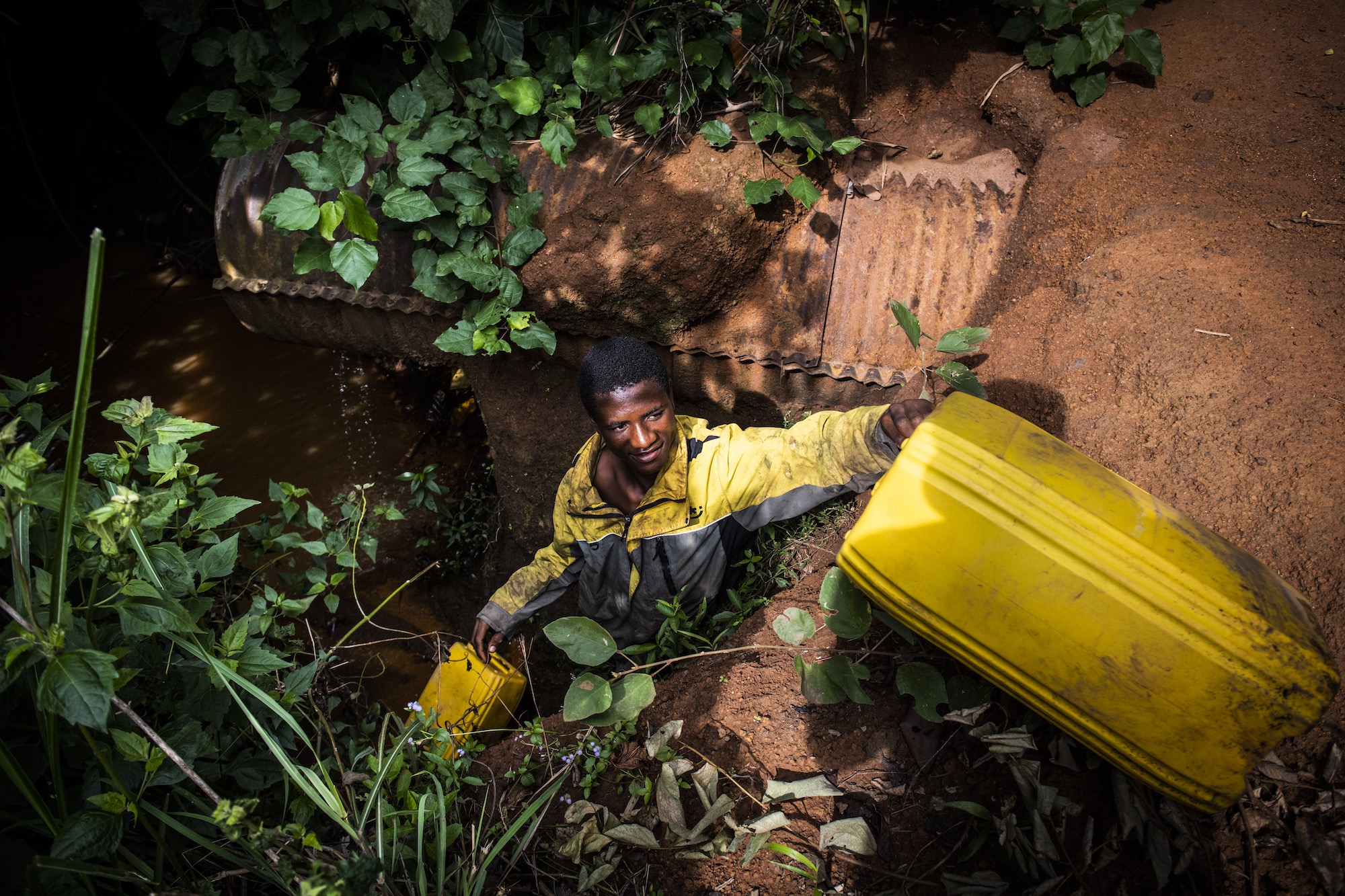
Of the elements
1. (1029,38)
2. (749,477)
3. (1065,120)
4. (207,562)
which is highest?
(1029,38)

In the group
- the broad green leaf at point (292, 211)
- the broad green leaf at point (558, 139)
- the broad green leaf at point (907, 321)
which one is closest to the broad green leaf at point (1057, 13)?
the broad green leaf at point (907, 321)

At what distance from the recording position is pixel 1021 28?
9.53 feet

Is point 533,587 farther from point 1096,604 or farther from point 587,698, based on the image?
point 1096,604

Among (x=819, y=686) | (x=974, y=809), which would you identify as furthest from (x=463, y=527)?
(x=974, y=809)

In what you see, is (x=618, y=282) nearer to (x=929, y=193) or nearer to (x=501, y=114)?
(x=501, y=114)

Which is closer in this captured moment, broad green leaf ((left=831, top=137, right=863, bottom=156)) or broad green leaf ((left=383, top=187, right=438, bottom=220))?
broad green leaf ((left=831, top=137, right=863, bottom=156))

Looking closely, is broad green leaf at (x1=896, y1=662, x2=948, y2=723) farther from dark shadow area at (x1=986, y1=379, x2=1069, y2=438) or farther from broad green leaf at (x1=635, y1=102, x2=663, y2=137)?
broad green leaf at (x1=635, y1=102, x2=663, y2=137)

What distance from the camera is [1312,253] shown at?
2.08m

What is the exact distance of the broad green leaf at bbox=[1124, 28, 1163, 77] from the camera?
8.50ft

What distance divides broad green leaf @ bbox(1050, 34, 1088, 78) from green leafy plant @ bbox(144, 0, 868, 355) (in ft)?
2.59

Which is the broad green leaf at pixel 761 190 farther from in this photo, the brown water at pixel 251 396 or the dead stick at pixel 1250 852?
the brown water at pixel 251 396

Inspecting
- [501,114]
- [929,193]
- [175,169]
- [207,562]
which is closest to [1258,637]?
[929,193]

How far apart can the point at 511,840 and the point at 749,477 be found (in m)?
1.34

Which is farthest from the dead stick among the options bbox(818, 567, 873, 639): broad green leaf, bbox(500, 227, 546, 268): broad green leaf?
bbox(500, 227, 546, 268): broad green leaf
